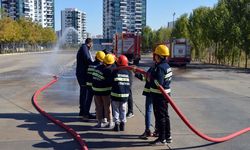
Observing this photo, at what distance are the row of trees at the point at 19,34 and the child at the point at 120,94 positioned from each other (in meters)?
69.1

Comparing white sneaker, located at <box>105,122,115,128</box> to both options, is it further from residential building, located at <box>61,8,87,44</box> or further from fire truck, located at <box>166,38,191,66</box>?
residential building, located at <box>61,8,87,44</box>

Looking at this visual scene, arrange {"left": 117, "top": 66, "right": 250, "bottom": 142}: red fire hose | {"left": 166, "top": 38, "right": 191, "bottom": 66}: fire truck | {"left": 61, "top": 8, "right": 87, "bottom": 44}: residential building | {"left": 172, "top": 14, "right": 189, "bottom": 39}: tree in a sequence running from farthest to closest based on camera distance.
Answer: {"left": 61, "top": 8, "right": 87, "bottom": 44}: residential building
{"left": 172, "top": 14, "right": 189, "bottom": 39}: tree
{"left": 166, "top": 38, "right": 191, "bottom": 66}: fire truck
{"left": 117, "top": 66, "right": 250, "bottom": 142}: red fire hose

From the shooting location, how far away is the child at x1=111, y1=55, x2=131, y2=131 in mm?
8695

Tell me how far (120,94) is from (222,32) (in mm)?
40038

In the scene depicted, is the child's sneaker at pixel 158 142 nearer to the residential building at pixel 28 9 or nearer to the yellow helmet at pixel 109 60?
the yellow helmet at pixel 109 60

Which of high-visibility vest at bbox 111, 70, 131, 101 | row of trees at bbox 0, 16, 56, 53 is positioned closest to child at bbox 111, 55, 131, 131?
high-visibility vest at bbox 111, 70, 131, 101

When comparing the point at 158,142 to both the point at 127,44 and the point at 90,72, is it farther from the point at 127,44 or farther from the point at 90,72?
the point at 127,44

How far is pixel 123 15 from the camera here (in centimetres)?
12062

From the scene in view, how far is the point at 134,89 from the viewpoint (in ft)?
58.0

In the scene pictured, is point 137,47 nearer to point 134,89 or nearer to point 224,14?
point 224,14

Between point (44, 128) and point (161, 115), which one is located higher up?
point (161, 115)

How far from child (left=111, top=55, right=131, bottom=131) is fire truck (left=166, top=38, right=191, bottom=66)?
109 ft

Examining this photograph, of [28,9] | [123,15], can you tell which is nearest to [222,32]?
[123,15]

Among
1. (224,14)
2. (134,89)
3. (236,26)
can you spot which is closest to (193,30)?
(224,14)
